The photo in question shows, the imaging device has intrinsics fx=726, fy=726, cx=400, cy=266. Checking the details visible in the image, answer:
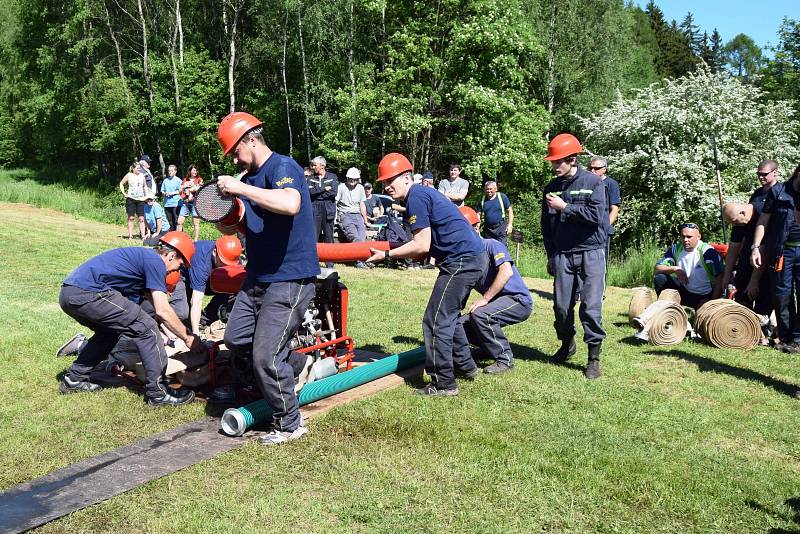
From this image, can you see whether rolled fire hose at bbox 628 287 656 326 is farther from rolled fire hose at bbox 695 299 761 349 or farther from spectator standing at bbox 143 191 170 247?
spectator standing at bbox 143 191 170 247

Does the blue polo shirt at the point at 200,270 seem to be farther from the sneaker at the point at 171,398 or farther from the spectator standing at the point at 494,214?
the spectator standing at the point at 494,214

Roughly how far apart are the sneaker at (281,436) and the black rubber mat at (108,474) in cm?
16

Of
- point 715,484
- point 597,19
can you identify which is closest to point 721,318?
point 715,484

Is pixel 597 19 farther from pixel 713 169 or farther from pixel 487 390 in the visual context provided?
pixel 487 390

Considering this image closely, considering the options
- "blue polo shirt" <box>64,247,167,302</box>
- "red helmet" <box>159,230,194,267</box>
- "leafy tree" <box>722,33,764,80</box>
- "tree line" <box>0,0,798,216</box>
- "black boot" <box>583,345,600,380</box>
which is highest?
"leafy tree" <box>722,33,764,80</box>

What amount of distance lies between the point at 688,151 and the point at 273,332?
17.6 meters

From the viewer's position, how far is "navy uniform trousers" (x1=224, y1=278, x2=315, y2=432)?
4.93 meters

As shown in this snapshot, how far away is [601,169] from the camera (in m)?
9.91

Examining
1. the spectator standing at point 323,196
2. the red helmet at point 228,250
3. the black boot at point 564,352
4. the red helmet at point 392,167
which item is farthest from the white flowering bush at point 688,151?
the red helmet at point 392,167

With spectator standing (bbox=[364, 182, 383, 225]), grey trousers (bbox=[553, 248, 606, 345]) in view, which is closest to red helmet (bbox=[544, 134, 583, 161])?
grey trousers (bbox=[553, 248, 606, 345])

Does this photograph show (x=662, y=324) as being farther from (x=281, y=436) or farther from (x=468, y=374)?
(x=281, y=436)

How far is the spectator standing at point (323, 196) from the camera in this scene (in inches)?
523

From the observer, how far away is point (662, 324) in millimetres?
8344

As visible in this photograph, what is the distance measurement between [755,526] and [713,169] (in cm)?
1764
